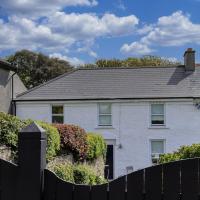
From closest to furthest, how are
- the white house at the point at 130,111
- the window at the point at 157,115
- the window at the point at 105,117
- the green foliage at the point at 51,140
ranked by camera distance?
the green foliage at the point at 51,140, the white house at the point at 130,111, the window at the point at 157,115, the window at the point at 105,117

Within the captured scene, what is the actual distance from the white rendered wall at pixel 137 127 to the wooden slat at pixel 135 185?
2653 centimetres

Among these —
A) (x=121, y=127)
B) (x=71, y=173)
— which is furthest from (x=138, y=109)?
(x=71, y=173)

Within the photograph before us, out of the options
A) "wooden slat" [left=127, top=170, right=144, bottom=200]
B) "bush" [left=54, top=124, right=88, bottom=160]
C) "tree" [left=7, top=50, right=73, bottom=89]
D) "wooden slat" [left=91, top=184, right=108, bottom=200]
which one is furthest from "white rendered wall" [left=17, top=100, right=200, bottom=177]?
"wooden slat" [left=127, top=170, right=144, bottom=200]

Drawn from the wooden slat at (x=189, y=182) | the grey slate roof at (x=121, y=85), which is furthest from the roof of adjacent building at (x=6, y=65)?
the wooden slat at (x=189, y=182)

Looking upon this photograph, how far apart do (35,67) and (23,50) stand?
8.96 ft

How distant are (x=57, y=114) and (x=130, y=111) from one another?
16.7 feet

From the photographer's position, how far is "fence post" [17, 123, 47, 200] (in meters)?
4.47

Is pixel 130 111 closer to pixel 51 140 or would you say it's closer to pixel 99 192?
pixel 51 140

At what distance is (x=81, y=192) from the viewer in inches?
171

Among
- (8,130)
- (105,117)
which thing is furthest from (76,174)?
(105,117)

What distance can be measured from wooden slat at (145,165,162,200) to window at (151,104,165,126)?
2719cm

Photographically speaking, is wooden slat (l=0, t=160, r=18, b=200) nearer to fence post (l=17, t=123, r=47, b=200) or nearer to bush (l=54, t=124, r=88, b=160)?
fence post (l=17, t=123, r=47, b=200)

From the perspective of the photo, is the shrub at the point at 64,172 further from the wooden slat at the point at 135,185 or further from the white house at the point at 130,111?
the white house at the point at 130,111

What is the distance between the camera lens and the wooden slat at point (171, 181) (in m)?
4.01
